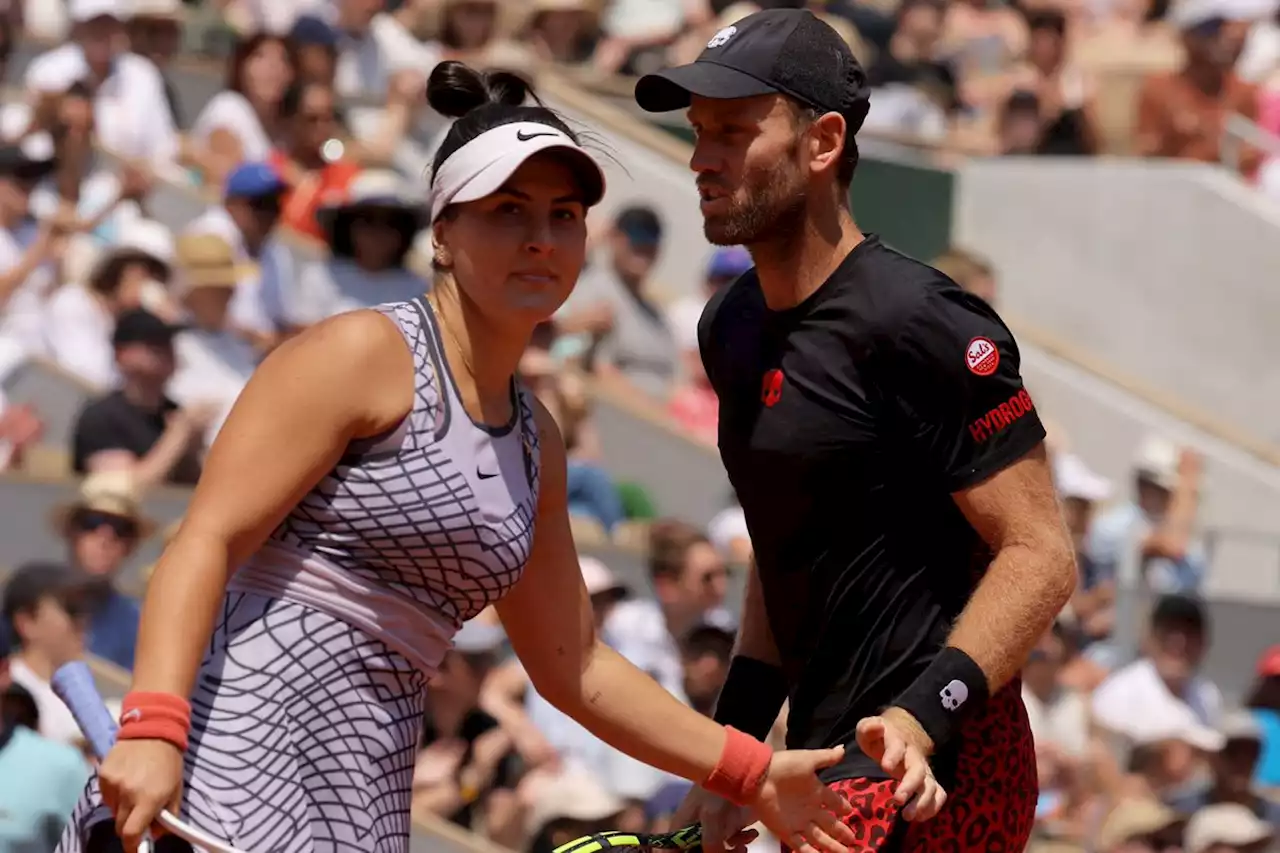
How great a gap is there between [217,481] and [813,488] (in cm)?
116

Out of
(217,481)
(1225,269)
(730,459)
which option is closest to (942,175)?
(1225,269)

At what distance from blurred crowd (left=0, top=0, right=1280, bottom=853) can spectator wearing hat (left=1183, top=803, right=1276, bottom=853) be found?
0.04 feet

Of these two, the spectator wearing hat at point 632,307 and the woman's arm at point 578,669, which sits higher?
the woman's arm at point 578,669

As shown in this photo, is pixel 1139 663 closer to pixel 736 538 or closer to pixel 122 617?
pixel 736 538

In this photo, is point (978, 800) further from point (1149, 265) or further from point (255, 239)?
point (1149, 265)

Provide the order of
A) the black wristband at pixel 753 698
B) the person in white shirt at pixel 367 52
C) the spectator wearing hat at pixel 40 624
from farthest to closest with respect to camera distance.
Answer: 1. the person in white shirt at pixel 367 52
2. the spectator wearing hat at pixel 40 624
3. the black wristband at pixel 753 698

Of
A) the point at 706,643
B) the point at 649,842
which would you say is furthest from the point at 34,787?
the point at 649,842

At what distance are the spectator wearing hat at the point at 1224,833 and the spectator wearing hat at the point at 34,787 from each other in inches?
152

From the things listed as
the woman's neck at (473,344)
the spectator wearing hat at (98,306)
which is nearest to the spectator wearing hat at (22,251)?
the spectator wearing hat at (98,306)

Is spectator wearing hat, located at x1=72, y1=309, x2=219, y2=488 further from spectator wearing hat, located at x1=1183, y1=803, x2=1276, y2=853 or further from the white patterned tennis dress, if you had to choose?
the white patterned tennis dress

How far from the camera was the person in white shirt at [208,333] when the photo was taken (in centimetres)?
941

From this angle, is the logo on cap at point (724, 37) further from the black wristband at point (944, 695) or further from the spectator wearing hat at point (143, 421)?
the spectator wearing hat at point (143, 421)

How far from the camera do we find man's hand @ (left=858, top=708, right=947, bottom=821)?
4176 millimetres

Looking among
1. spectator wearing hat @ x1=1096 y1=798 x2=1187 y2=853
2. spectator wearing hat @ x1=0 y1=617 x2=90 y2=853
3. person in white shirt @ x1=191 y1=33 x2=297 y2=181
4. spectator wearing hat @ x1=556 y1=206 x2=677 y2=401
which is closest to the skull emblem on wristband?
spectator wearing hat @ x1=0 y1=617 x2=90 y2=853
